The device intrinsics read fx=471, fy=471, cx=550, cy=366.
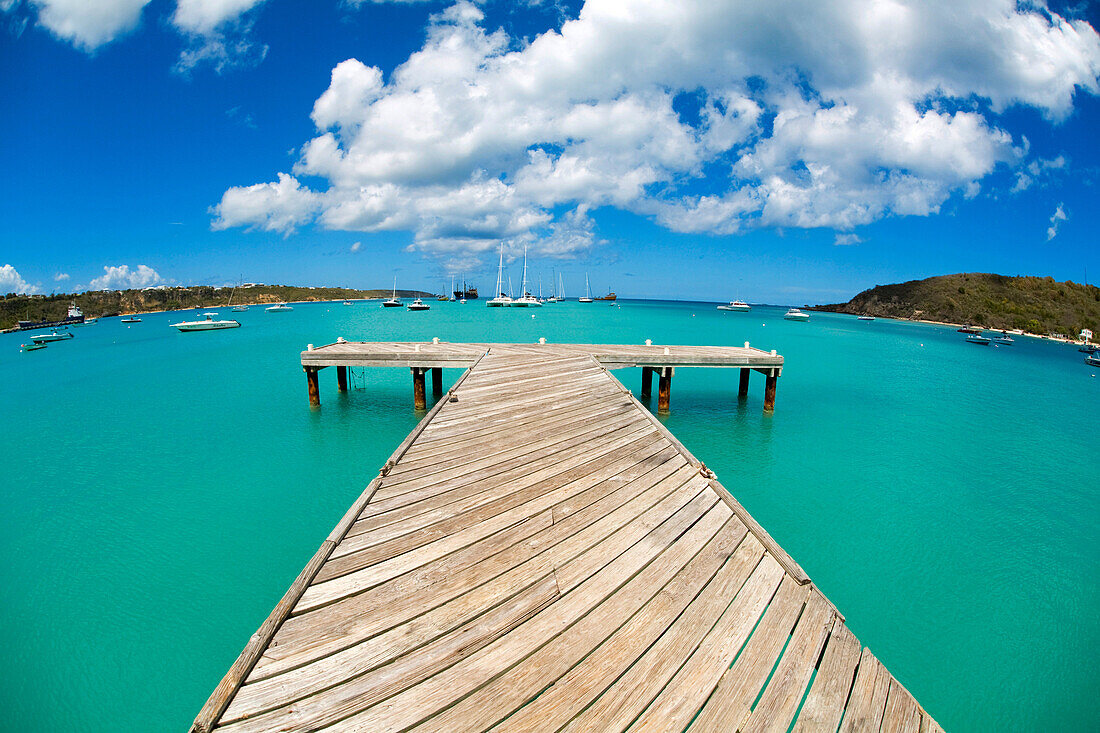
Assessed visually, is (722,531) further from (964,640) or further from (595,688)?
(964,640)

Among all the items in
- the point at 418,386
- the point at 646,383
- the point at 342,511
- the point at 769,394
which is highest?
the point at 418,386

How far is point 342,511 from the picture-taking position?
9.84 metres

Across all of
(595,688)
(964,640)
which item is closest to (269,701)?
(595,688)

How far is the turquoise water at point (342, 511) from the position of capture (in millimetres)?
5969

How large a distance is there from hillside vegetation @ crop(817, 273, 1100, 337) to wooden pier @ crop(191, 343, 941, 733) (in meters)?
108

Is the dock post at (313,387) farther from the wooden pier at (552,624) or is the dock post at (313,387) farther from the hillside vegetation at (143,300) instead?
the hillside vegetation at (143,300)

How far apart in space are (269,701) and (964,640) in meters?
8.66

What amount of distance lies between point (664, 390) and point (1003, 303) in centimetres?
11612

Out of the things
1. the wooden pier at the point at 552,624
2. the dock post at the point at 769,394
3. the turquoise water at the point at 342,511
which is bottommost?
the turquoise water at the point at 342,511

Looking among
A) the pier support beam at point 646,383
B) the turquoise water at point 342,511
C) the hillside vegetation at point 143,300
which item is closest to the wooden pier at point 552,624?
the turquoise water at point 342,511

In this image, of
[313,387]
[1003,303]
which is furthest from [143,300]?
[1003,303]

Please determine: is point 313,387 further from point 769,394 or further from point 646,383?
point 769,394

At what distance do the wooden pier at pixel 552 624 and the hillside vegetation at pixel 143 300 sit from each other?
305 ft

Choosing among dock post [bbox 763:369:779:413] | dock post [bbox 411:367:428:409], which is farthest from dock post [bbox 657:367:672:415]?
dock post [bbox 411:367:428:409]
